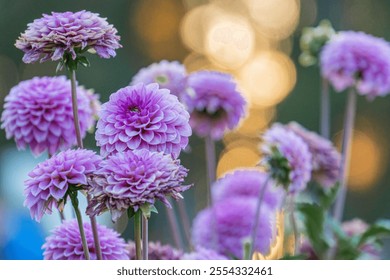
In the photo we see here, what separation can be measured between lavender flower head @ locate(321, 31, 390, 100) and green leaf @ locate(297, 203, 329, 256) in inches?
8.2

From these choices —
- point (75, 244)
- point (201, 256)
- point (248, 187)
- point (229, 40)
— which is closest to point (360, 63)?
point (248, 187)

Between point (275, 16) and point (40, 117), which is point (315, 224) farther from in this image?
point (275, 16)

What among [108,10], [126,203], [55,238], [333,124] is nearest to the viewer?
[126,203]

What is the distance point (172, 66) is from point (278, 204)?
0.81 ft

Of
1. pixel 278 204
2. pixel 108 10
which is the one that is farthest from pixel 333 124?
pixel 278 204

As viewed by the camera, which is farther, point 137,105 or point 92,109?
point 92,109

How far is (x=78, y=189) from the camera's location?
1.94 ft

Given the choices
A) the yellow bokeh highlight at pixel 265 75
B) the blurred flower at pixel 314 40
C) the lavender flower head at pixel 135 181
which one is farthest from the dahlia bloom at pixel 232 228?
the yellow bokeh highlight at pixel 265 75

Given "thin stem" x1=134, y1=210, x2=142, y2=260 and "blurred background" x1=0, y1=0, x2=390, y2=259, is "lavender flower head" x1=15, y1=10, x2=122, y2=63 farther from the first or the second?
"blurred background" x1=0, y1=0, x2=390, y2=259

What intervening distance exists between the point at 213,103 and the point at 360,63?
233mm

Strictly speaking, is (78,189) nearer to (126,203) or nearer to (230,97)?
(126,203)

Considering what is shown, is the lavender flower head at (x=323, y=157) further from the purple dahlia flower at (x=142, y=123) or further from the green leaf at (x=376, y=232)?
the purple dahlia flower at (x=142, y=123)

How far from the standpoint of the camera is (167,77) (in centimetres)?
86

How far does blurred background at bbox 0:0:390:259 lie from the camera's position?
7.20 feet
